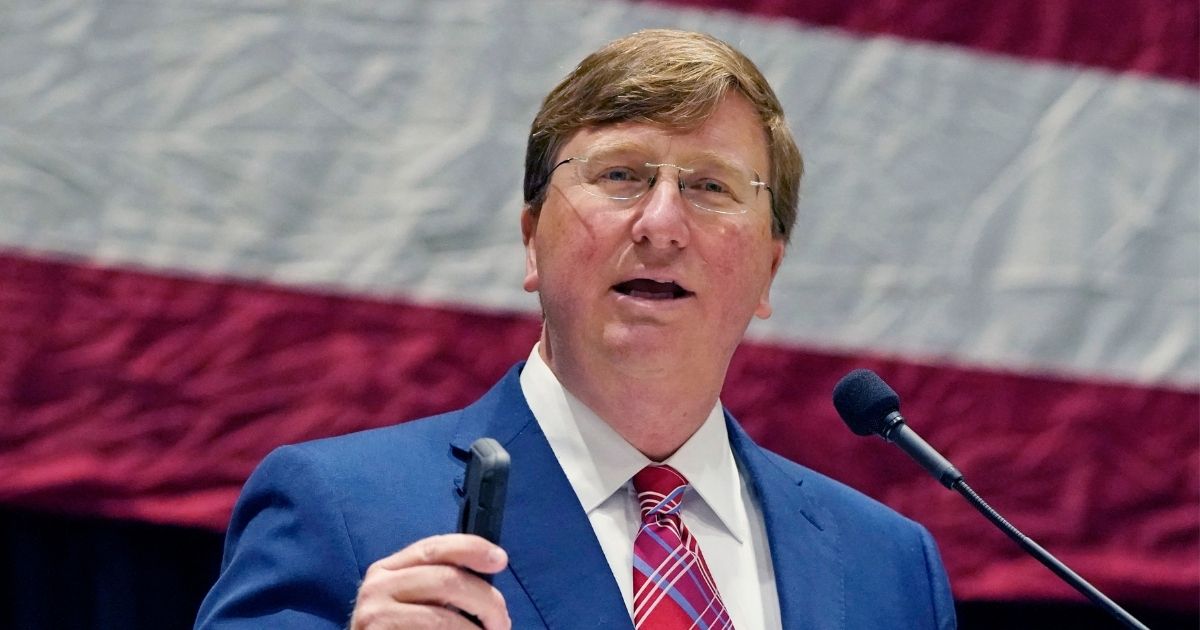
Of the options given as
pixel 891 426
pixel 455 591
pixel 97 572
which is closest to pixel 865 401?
pixel 891 426

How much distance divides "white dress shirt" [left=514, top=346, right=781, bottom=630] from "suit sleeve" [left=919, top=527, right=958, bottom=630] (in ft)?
0.74

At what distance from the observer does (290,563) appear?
128 cm

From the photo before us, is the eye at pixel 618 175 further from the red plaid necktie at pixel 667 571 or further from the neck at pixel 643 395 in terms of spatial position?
the red plaid necktie at pixel 667 571

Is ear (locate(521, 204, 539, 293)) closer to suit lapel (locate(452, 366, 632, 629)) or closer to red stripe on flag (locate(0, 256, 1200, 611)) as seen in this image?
suit lapel (locate(452, 366, 632, 629))

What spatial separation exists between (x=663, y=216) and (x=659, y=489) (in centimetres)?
28

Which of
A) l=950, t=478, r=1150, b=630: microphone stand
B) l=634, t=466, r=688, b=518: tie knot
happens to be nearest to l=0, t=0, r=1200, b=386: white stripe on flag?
l=634, t=466, r=688, b=518: tie knot

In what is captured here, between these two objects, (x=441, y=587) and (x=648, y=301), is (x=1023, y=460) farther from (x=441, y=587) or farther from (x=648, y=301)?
(x=441, y=587)

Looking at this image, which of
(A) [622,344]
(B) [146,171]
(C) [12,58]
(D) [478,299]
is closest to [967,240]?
(D) [478,299]

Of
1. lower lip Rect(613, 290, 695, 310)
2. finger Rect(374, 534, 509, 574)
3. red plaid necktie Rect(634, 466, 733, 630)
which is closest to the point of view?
finger Rect(374, 534, 509, 574)

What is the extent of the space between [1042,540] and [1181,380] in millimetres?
355

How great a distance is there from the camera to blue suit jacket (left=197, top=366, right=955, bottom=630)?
1282 mm

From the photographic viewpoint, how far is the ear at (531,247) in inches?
62.1

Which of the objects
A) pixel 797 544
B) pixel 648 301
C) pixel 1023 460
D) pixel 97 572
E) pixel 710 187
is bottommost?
pixel 97 572

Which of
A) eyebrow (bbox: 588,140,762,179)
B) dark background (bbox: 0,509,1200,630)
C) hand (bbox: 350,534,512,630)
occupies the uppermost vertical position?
eyebrow (bbox: 588,140,762,179)
